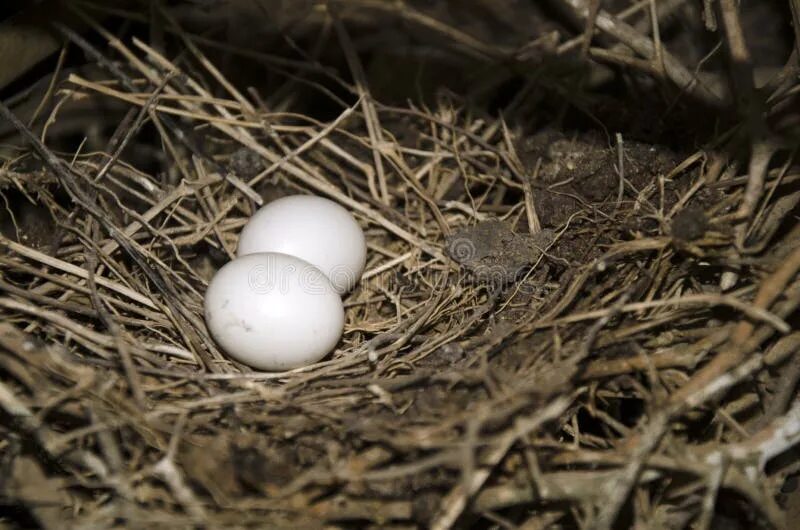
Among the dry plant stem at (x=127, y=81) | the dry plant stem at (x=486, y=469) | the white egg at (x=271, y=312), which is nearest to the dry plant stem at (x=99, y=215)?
the white egg at (x=271, y=312)

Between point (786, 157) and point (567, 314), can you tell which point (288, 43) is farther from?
point (786, 157)

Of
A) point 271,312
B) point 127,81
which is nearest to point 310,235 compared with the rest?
point 271,312

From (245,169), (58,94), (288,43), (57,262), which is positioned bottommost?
(57,262)

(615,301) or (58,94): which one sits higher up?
(58,94)

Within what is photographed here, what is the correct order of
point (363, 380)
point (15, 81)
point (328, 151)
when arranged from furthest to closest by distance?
1. point (328, 151)
2. point (15, 81)
3. point (363, 380)

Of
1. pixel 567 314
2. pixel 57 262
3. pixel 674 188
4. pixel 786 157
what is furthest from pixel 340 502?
pixel 786 157
